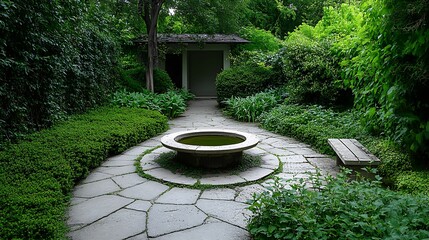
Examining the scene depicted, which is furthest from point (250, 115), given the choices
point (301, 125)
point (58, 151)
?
point (58, 151)

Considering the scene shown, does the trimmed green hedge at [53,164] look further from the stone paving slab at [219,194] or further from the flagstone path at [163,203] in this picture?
the stone paving slab at [219,194]

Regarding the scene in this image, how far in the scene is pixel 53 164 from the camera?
367 cm

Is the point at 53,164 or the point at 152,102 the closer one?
the point at 53,164

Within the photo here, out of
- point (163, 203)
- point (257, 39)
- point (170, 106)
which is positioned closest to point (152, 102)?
point (170, 106)

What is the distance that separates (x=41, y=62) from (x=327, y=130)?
4973 millimetres

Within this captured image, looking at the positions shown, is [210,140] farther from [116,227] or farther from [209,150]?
[116,227]

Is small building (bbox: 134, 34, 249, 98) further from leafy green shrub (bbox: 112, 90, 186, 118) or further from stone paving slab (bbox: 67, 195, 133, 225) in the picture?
stone paving slab (bbox: 67, 195, 133, 225)

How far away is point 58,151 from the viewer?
4172 millimetres

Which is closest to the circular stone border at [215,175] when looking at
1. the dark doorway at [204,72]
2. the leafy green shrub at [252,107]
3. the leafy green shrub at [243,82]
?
the leafy green shrub at [252,107]

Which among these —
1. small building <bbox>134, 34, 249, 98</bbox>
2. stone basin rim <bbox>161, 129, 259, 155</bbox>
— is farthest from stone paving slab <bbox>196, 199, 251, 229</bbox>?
small building <bbox>134, 34, 249, 98</bbox>

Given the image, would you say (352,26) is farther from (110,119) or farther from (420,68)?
(110,119)

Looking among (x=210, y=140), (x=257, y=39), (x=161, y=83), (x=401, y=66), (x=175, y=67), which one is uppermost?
(x=257, y=39)

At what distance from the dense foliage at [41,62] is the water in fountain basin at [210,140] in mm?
2468

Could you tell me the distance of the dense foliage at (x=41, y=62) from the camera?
182 inches
